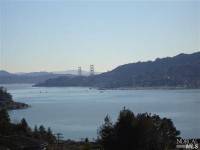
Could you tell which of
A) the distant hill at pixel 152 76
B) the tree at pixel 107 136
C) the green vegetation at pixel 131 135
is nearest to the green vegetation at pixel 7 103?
the tree at pixel 107 136

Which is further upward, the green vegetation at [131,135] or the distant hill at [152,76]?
the distant hill at [152,76]

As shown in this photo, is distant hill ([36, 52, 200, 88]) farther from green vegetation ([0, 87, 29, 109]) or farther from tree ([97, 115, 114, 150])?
tree ([97, 115, 114, 150])

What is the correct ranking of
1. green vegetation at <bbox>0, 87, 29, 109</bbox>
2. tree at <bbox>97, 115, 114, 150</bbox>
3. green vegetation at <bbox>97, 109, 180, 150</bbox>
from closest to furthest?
1. green vegetation at <bbox>97, 109, 180, 150</bbox>
2. tree at <bbox>97, 115, 114, 150</bbox>
3. green vegetation at <bbox>0, 87, 29, 109</bbox>

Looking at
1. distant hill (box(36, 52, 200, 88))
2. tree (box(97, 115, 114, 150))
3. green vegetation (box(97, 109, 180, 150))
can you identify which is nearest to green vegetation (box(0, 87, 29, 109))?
tree (box(97, 115, 114, 150))

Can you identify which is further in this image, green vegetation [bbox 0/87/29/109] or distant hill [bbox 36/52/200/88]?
distant hill [bbox 36/52/200/88]

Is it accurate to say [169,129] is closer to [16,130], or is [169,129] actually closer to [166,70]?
[16,130]

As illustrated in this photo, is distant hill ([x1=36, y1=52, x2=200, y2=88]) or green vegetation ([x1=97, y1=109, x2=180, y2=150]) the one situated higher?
distant hill ([x1=36, y1=52, x2=200, y2=88])

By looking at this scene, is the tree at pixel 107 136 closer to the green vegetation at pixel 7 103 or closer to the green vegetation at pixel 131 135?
the green vegetation at pixel 131 135

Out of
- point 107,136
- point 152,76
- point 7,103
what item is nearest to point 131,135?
point 107,136

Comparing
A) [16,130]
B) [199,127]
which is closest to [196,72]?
[199,127]
